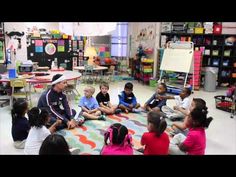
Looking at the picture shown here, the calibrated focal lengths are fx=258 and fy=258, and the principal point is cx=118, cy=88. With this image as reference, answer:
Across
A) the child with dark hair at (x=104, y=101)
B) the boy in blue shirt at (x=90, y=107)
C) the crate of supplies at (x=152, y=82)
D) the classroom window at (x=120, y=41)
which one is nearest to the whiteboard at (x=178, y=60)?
the crate of supplies at (x=152, y=82)

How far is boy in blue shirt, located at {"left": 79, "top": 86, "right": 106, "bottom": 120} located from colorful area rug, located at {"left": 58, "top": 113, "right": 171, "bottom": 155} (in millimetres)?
99

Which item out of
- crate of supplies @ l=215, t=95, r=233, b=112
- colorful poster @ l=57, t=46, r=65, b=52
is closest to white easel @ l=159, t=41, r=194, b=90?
crate of supplies @ l=215, t=95, r=233, b=112

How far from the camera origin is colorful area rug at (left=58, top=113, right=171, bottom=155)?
3.48m

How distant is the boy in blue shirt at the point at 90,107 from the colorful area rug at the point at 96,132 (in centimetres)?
10

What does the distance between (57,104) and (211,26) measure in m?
5.88

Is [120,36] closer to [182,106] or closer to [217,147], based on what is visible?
[182,106]

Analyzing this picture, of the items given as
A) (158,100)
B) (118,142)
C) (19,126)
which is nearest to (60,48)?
(158,100)

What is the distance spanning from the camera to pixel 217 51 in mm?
8180

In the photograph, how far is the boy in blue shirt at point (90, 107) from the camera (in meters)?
4.49

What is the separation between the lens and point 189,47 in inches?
277

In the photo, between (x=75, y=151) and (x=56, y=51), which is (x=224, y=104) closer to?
(x=75, y=151)

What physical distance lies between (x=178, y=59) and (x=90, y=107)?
3445mm

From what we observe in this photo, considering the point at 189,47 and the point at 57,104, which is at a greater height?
the point at 189,47
